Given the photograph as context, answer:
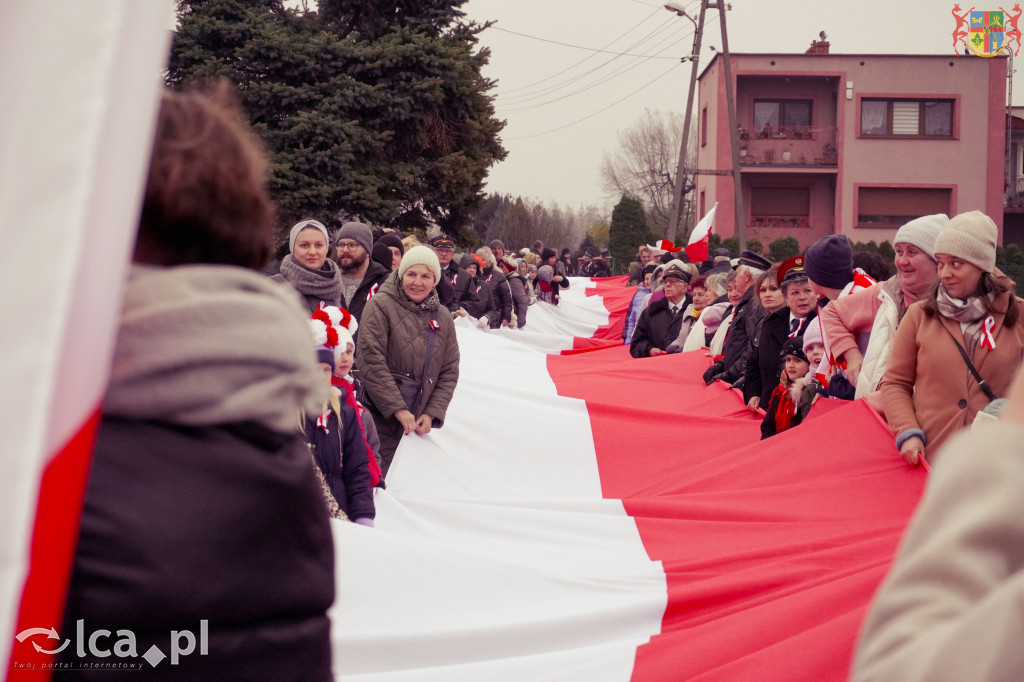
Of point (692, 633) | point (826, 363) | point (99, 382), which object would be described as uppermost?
point (99, 382)

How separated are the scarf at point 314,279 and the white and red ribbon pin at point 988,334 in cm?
374

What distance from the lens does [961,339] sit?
14.5ft

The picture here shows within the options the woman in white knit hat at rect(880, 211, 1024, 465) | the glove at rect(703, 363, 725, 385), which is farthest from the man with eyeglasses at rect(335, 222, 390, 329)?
the woman in white knit hat at rect(880, 211, 1024, 465)

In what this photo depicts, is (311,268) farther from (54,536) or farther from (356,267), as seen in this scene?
(54,536)

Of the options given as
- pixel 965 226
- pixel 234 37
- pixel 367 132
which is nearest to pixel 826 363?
pixel 965 226

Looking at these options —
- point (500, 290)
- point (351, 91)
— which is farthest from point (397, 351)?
point (351, 91)

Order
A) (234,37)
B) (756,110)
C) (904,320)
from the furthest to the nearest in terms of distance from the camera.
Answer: (756,110) < (234,37) < (904,320)

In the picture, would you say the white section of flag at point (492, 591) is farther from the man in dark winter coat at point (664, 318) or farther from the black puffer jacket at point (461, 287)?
the black puffer jacket at point (461, 287)

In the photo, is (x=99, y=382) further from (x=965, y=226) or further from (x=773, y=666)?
(x=965, y=226)

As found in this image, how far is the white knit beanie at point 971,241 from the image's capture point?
14.3ft

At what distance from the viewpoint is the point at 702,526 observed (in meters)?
4.73

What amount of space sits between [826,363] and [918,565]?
17.3 feet

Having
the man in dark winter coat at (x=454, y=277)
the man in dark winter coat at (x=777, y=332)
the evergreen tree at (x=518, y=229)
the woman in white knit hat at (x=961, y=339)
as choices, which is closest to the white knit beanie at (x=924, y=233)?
the woman in white knit hat at (x=961, y=339)

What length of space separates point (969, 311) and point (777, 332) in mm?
2470
